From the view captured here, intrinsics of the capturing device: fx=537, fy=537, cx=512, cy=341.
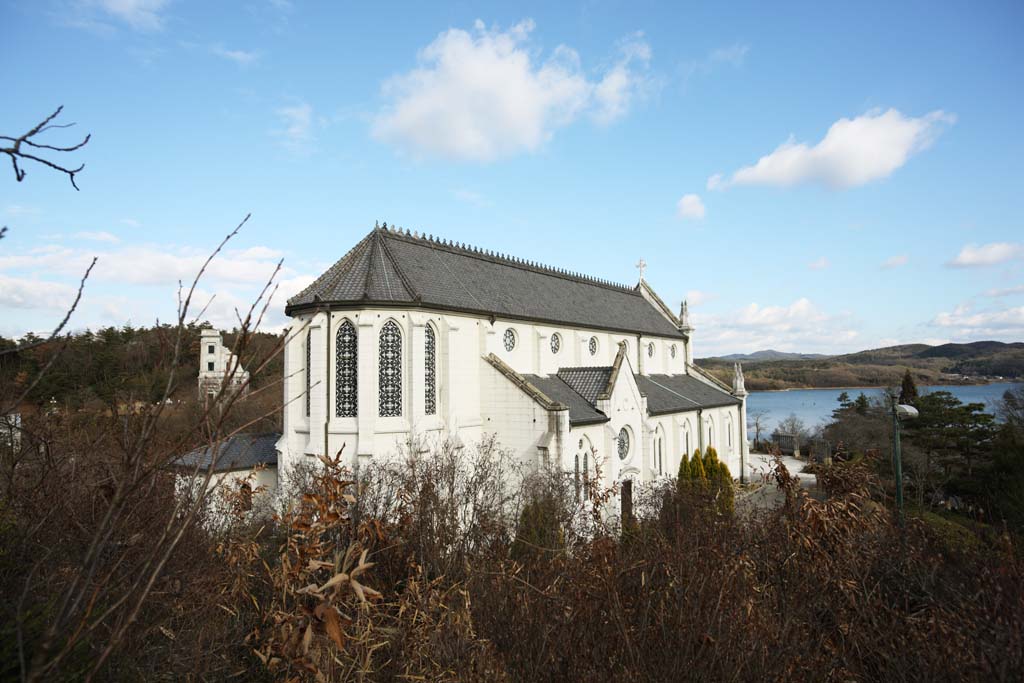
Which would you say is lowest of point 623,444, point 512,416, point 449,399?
point 623,444

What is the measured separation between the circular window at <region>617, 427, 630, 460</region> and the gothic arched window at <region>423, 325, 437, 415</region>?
821 cm

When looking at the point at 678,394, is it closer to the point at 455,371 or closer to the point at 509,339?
the point at 509,339

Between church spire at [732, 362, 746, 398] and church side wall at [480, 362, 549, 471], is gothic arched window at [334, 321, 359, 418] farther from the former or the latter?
church spire at [732, 362, 746, 398]

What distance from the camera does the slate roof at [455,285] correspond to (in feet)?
60.7

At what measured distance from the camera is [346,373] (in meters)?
18.0

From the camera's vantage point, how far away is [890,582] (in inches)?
283

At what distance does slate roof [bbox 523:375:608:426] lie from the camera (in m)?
20.5

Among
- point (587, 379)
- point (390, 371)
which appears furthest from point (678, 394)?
point (390, 371)

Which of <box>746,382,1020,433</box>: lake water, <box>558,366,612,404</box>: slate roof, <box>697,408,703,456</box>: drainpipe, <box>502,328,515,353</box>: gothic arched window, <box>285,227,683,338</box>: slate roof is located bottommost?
<box>746,382,1020,433</box>: lake water

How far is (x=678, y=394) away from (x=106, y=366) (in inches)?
1097

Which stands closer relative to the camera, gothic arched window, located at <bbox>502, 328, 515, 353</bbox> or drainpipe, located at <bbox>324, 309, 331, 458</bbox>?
drainpipe, located at <bbox>324, 309, 331, 458</bbox>

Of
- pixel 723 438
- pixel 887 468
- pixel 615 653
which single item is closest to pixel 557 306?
pixel 723 438

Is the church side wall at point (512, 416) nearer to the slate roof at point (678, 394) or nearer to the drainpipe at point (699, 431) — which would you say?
the slate roof at point (678, 394)

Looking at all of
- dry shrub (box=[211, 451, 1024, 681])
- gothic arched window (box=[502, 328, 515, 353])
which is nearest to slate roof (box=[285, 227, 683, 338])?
gothic arched window (box=[502, 328, 515, 353])
